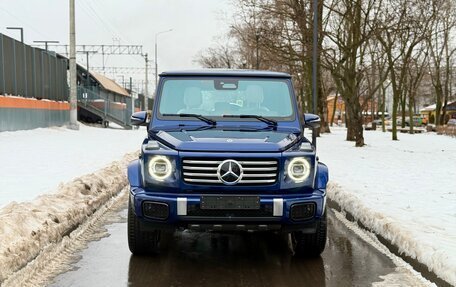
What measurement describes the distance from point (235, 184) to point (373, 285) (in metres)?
1.55

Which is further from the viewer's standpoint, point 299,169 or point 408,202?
point 408,202

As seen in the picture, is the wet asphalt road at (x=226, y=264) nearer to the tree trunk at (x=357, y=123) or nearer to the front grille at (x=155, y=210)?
the front grille at (x=155, y=210)

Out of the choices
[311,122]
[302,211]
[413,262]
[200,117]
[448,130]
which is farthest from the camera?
[448,130]

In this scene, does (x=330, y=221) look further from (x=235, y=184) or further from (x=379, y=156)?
(x=379, y=156)

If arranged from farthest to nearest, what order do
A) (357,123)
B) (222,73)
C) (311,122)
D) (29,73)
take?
(29,73) < (357,123) < (222,73) < (311,122)

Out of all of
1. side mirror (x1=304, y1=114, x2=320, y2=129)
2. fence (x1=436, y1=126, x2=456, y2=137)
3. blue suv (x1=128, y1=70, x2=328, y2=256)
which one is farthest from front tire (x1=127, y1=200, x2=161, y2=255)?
fence (x1=436, y1=126, x2=456, y2=137)

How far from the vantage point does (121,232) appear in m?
6.84

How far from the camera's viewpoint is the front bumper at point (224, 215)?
486 centimetres

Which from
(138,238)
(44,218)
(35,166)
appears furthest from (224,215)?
(35,166)

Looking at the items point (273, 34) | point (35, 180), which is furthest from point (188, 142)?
point (273, 34)

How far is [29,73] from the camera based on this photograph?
86.5 feet

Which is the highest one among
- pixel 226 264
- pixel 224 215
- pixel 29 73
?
pixel 29 73

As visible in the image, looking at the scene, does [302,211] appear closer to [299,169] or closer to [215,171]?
[299,169]

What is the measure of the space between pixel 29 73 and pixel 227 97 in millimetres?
22735
